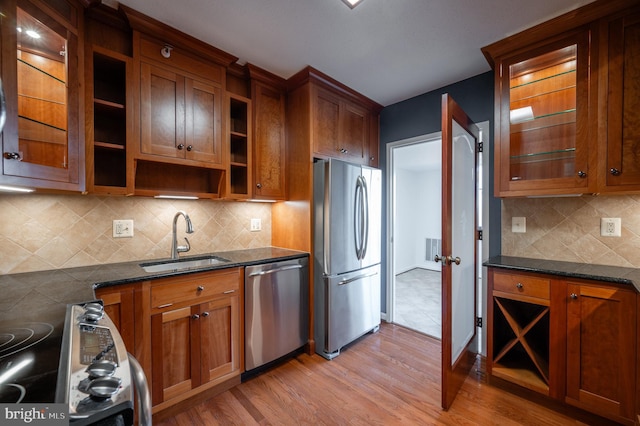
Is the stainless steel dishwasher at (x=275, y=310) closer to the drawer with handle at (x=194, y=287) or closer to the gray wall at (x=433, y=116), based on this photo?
the drawer with handle at (x=194, y=287)

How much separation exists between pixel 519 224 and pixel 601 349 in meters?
0.96

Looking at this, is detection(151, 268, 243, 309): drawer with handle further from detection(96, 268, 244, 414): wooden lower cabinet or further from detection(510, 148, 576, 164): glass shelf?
detection(510, 148, 576, 164): glass shelf

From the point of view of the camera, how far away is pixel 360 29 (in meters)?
1.84

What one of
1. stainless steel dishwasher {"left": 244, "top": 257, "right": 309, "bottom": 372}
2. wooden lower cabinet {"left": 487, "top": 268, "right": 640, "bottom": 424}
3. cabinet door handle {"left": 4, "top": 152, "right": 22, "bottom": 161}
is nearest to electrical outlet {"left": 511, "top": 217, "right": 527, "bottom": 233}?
wooden lower cabinet {"left": 487, "top": 268, "right": 640, "bottom": 424}

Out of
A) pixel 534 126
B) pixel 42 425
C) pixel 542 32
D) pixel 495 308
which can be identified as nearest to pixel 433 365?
pixel 495 308

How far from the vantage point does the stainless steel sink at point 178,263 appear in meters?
1.98

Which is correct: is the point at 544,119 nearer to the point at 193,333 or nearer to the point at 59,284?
the point at 193,333

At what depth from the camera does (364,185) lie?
265cm

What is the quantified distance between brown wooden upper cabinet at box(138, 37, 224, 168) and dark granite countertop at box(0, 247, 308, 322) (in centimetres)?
80

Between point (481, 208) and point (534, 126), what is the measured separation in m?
0.77

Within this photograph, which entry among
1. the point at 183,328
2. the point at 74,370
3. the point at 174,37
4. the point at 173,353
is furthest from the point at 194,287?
the point at 174,37

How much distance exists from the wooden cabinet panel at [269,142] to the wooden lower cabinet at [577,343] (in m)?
1.99

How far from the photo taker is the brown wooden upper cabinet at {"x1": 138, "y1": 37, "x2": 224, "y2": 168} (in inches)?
71.6

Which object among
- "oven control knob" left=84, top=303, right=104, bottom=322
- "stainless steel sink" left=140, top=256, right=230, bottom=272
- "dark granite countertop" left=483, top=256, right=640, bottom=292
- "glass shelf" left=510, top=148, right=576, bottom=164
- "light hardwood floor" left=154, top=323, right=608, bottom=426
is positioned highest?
"glass shelf" left=510, top=148, right=576, bottom=164
